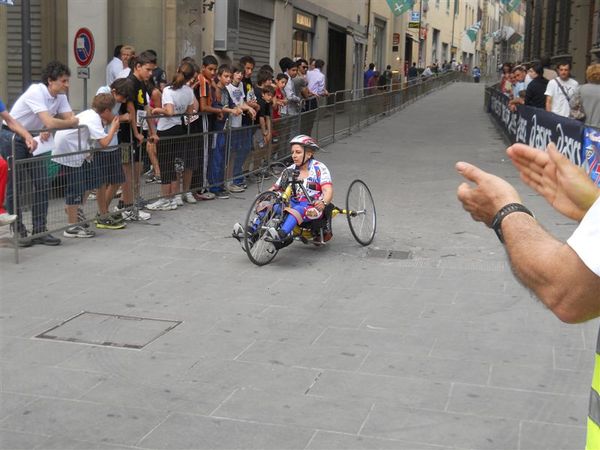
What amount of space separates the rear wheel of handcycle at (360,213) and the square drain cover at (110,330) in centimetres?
313

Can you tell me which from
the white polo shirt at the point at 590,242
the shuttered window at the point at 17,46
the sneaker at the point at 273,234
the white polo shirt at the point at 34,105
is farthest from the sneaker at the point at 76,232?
the white polo shirt at the point at 590,242

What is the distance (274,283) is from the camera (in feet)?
24.7

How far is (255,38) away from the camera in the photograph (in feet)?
75.6

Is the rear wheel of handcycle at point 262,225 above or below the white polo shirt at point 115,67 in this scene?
below

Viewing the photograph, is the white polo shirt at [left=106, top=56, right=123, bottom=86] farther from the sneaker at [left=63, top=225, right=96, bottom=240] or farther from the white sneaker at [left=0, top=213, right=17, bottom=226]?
the white sneaker at [left=0, top=213, right=17, bottom=226]

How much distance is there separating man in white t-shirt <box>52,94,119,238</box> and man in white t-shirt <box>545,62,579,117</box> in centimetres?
766

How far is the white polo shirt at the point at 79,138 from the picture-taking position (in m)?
9.00

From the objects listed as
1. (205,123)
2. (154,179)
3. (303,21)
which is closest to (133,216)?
(154,179)

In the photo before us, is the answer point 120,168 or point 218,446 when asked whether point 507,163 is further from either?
point 218,446

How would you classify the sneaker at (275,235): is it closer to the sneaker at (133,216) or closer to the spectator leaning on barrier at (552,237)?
the sneaker at (133,216)

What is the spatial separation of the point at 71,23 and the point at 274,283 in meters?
9.32

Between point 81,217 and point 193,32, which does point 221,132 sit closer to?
point 81,217

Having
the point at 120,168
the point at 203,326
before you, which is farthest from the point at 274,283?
the point at 120,168

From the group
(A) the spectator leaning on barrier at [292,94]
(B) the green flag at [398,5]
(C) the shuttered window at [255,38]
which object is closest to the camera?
(A) the spectator leaning on barrier at [292,94]
